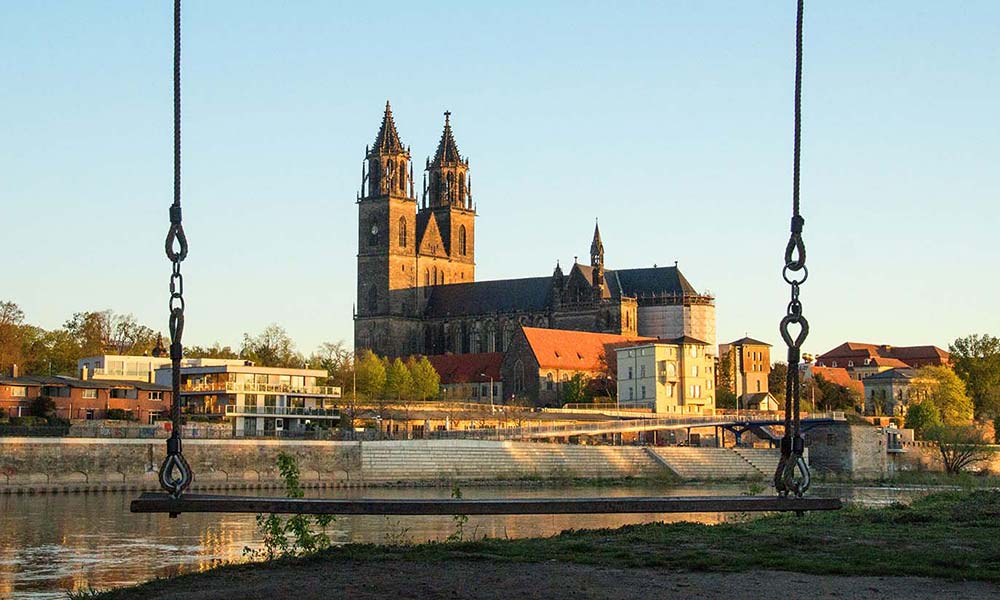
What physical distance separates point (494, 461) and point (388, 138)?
83.4 m

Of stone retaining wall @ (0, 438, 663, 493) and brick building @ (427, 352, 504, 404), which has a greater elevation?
brick building @ (427, 352, 504, 404)

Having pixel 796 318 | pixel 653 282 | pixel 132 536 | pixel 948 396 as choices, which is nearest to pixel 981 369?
pixel 948 396

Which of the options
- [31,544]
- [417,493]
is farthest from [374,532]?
[417,493]

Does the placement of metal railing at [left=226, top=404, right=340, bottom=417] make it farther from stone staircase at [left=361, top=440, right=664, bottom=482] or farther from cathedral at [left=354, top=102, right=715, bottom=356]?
cathedral at [left=354, top=102, right=715, bottom=356]

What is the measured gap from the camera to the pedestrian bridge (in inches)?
3024

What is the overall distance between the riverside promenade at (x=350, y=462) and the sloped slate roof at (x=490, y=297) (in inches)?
2437

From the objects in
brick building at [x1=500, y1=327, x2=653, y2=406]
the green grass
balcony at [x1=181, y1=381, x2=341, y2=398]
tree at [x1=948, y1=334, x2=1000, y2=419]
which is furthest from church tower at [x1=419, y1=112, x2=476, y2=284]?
the green grass

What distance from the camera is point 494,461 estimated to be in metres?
68.8

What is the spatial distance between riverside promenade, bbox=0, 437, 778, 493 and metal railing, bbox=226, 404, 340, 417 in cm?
1577

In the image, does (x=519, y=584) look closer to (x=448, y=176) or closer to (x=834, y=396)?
(x=834, y=396)

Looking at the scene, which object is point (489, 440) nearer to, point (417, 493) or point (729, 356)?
point (417, 493)

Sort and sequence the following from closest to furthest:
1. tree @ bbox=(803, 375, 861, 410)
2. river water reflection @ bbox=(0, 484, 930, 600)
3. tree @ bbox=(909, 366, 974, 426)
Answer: river water reflection @ bbox=(0, 484, 930, 600) < tree @ bbox=(909, 366, 974, 426) < tree @ bbox=(803, 375, 861, 410)

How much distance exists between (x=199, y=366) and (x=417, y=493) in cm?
3086

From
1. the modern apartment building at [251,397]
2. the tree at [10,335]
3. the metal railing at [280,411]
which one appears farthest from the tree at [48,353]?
the metal railing at [280,411]
